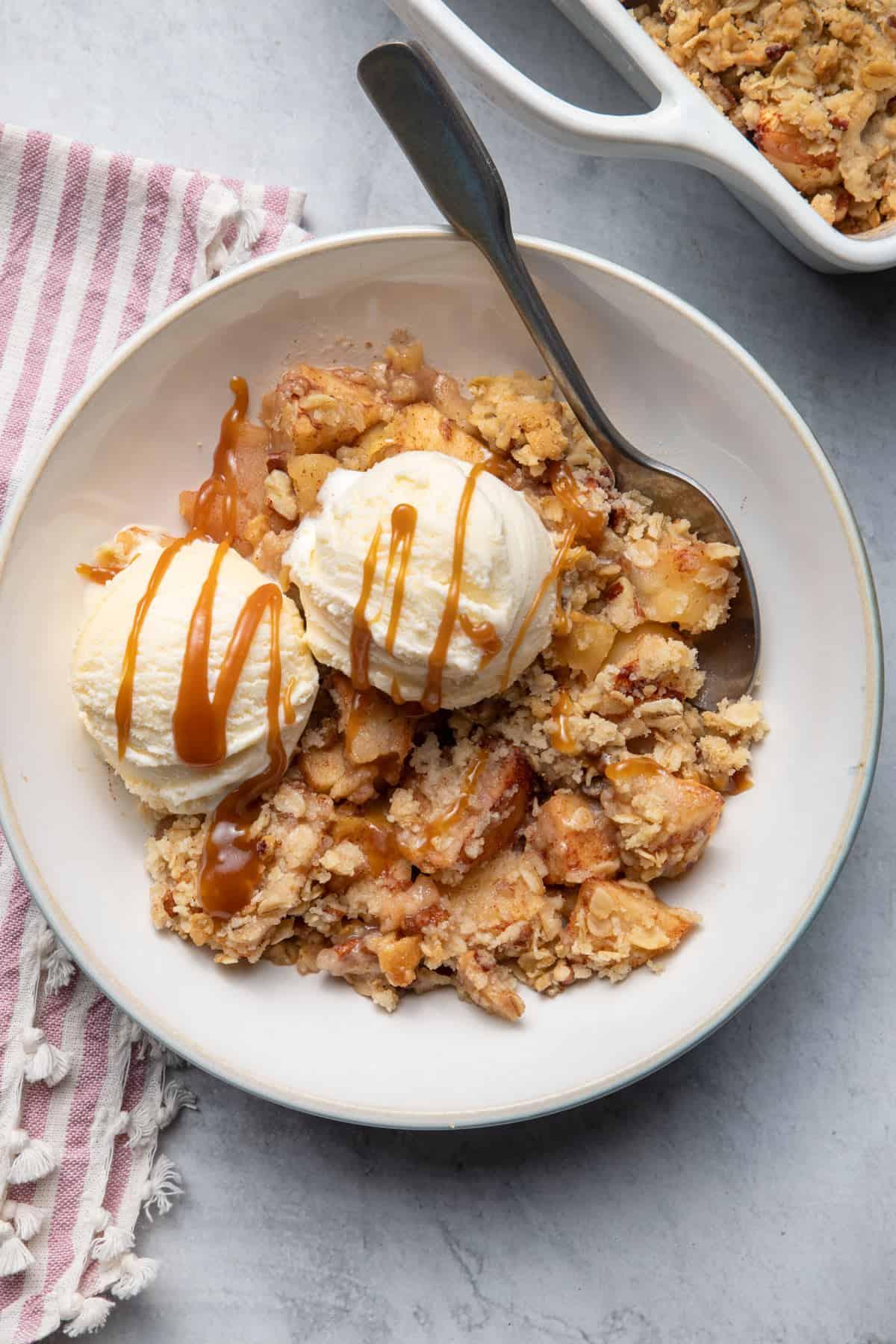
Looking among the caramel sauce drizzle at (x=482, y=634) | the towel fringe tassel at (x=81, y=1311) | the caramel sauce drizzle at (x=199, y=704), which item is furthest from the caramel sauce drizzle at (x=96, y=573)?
the towel fringe tassel at (x=81, y=1311)

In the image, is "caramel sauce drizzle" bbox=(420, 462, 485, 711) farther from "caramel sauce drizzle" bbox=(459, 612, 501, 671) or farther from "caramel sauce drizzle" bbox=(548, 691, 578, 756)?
"caramel sauce drizzle" bbox=(548, 691, 578, 756)

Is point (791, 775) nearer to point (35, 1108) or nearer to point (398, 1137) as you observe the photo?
point (398, 1137)

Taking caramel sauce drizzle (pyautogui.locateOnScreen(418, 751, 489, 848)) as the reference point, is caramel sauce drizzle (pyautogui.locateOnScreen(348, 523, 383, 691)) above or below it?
above

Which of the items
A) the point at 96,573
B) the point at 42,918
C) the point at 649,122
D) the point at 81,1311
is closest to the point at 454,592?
the point at 96,573

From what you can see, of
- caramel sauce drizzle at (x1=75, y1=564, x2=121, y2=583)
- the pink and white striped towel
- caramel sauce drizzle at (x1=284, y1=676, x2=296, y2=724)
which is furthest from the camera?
the pink and white striped towel

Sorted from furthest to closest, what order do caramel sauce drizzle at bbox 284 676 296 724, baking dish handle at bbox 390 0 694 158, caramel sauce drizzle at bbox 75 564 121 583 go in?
caramel sauce drizzle at bbox 75 564 121 583 → caramel sauce drizzle at bbox 284 676 296 724 → baking dish handle at bbox 390 0 694 158

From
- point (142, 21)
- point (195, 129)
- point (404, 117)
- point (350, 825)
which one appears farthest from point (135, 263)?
point (350, 825)

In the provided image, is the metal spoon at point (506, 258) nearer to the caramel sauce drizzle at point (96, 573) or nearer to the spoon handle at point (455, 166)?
the spoon handle at point (455, 166)

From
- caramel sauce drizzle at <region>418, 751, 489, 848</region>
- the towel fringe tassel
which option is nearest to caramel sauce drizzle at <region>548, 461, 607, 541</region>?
caramel sauce drizzle at <region>418, 751, 489, 848</region>
